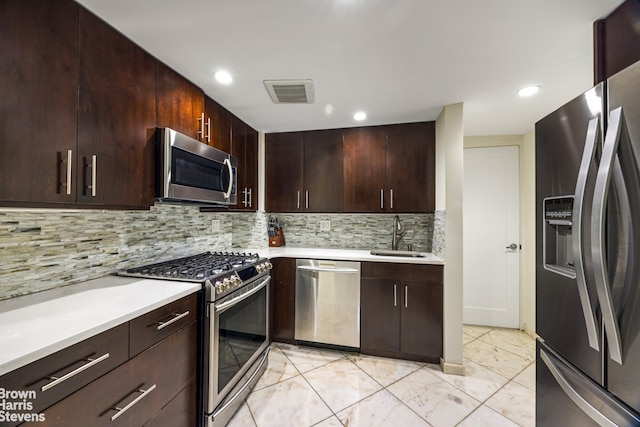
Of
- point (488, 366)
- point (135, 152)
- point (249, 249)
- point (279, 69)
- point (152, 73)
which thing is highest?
point (279, 69)

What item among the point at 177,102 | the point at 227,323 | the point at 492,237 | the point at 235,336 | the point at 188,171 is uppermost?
the point at 177,102

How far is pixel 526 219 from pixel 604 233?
8.46 ft

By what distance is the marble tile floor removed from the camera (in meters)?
1.69

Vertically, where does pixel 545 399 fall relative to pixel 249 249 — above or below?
below

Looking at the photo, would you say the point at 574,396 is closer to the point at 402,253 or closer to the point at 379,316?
the point at 379,316

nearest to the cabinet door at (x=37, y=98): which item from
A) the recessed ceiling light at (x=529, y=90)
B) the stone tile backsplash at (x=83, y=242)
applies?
the stone tile backsplash at (x=83, y=242)

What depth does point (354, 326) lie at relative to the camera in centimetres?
248

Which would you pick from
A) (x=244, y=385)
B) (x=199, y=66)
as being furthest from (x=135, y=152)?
(x=244, y=385)

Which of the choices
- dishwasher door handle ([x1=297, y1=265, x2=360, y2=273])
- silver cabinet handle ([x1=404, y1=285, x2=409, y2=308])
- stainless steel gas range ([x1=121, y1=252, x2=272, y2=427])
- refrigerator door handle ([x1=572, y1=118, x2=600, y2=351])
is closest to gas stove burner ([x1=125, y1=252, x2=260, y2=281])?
stainless steel gas range ([x1=121, y1=252, x2=272, y2=427])

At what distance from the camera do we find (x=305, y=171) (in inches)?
116

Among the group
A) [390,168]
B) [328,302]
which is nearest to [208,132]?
[390,168]

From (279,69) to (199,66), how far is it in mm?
517

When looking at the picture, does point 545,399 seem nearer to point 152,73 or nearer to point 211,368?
point 211,368

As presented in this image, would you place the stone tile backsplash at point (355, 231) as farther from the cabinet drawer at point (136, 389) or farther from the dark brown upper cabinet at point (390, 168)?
the cabinet drawer at point (136, 389)
